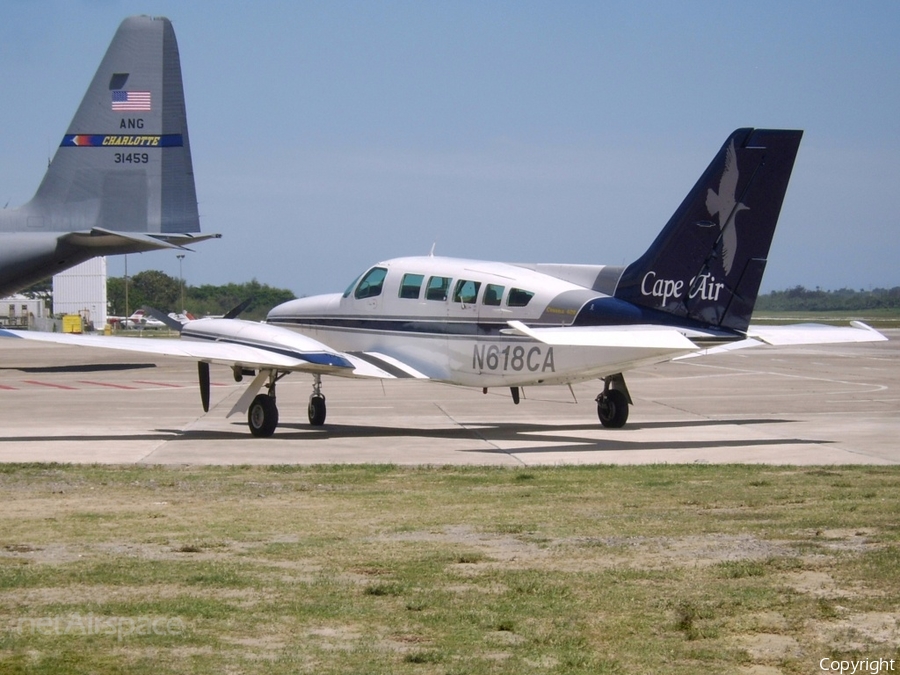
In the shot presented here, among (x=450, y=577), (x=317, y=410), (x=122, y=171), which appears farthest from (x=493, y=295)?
(x=122, y=171)

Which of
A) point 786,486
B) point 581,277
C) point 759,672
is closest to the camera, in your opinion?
point 759,672

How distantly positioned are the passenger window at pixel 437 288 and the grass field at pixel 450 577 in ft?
24.4

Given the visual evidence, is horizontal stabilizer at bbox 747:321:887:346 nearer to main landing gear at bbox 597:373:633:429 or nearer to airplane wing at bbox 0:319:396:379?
main landing gear at bbox 597:373:633:429

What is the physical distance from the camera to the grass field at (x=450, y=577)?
6473mm

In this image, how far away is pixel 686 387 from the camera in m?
31.9

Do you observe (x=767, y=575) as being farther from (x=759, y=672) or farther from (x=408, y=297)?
(x=408, y=297)

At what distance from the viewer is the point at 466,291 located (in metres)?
20.0

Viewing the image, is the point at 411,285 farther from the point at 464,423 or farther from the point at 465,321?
the point at 464,423

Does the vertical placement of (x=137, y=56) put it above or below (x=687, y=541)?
above

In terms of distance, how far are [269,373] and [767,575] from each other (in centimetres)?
Result: 1294

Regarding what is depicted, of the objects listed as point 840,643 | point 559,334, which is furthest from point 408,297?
point 840,643

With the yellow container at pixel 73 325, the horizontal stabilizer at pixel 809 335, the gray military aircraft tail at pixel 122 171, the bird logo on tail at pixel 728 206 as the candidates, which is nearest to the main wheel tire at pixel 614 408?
the horizontal stabilizer at pixel 809 335

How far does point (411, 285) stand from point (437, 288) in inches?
26.0

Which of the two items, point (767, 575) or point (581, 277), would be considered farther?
point (581, 277)
